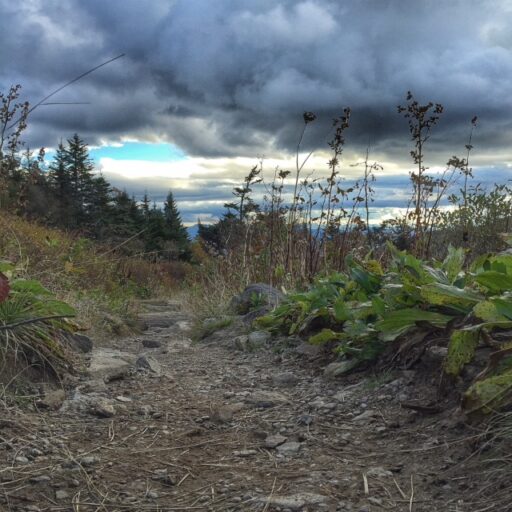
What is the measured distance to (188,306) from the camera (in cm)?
838

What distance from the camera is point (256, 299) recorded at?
5594mm

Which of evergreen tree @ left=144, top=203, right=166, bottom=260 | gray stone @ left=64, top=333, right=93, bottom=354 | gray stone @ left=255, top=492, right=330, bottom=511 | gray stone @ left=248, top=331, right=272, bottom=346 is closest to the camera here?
gray stone @ left=255, top=492, right=330, bottom=511

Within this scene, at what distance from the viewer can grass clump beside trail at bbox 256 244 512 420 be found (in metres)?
2.11

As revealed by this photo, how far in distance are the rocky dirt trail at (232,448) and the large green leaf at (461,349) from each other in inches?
8.4

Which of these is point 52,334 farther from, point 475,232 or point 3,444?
point 475,232

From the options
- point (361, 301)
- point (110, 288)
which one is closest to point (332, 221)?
point (361, 301)

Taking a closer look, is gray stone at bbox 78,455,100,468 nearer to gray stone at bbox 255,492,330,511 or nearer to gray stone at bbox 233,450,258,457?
gray stone at bbox 233,450,258,457

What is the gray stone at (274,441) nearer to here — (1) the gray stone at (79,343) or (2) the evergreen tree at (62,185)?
(1) the gray stone at (79,343)

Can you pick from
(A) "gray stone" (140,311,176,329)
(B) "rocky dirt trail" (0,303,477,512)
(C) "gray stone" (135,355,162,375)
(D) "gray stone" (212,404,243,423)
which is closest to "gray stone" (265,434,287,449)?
(B) "rocky dirt trail" (0,303,477,512)

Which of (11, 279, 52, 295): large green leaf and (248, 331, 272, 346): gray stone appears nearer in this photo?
(11, 279, 52, 295): large green leaf

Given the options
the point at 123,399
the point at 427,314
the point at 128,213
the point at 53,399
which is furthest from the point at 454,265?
the point at 128,213

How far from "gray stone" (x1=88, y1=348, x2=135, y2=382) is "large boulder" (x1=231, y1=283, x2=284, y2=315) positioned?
1698 millimetres

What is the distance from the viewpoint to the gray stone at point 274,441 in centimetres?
229

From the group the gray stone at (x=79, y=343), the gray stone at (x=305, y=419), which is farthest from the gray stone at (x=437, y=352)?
the gray stone at (x=79, y=343)
